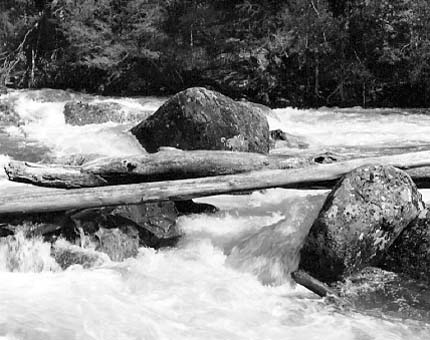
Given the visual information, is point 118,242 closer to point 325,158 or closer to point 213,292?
point 213,292

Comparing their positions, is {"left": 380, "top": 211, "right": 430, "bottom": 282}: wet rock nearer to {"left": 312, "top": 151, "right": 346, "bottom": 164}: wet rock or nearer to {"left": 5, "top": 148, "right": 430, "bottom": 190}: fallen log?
{"left": 5, "top": 148, "right": 430, "bottom": 190}: fallen log

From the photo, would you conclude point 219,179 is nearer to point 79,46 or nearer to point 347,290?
point 347,290

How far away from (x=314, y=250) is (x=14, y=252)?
294 cm

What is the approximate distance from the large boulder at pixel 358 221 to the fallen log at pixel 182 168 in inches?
17.4

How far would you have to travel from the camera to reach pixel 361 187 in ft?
18.4

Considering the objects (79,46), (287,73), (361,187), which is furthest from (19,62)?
(361,187)

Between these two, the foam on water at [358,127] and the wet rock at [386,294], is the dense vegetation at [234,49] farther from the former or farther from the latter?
the wet rock at [386,294]

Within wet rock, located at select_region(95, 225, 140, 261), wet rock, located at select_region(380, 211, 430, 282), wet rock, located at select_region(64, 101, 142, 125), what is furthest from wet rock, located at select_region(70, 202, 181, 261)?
wet rock, located at select_region(64, 101, 142, 125)

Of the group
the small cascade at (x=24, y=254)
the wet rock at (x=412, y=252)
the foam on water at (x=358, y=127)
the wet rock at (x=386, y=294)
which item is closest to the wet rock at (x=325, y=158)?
the wet rock at (x=412, y=252)

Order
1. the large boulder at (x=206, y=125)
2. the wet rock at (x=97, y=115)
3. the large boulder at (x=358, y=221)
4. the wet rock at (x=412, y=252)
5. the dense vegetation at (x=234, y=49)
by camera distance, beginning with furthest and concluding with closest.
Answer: the dense vegetation at (x=234, y=49), the wet rock at (x=97, y=115), the large boulder at (x=206, y=125), the wet rock at (x=412, y=252), the large boulder at (x=358, y=221)

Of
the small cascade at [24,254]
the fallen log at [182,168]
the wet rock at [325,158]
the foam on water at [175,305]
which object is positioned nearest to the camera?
the foam on water at [175,305]

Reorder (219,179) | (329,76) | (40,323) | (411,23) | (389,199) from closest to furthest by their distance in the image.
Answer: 1. (40,323)
2. (389,199)
3. (219,179)
4. (411,23)
5. (329,76)

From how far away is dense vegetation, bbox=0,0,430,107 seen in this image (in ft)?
55.1

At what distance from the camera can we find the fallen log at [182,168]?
19.8 feet
